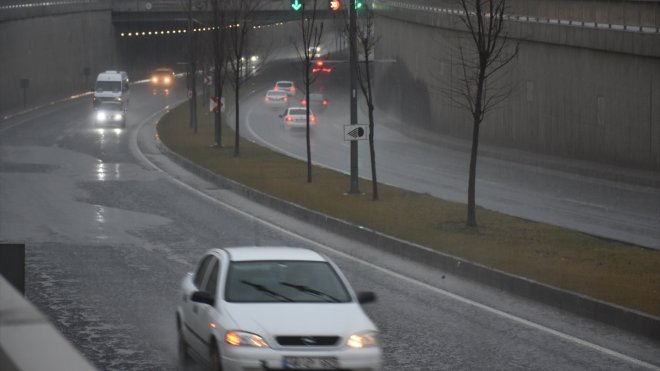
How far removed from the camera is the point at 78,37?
8938cm

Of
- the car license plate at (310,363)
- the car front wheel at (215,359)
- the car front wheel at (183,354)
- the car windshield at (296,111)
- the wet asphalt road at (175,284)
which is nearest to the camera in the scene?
the car license plate at (310,363)

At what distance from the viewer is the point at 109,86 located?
69.9 metres

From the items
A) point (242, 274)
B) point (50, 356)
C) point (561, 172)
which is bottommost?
point (561, 172)

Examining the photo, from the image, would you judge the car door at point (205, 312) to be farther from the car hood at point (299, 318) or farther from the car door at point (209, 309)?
the car hood at point (299, 318)

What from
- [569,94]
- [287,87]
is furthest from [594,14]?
[287,87]

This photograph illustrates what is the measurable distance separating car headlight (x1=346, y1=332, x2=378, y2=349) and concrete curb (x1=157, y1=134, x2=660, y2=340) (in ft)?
16.8

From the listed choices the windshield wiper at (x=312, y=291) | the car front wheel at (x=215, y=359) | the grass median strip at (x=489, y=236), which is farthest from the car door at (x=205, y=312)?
the grass median strip at (x=489, y=236)

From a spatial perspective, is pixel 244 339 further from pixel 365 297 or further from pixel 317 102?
pixel 317 102

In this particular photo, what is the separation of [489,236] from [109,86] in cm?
4955

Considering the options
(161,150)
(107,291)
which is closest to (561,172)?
(161,150)

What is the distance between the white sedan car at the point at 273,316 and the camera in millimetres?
9852

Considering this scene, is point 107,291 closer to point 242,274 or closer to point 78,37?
point 242,274

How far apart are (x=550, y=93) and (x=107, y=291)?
102 feet

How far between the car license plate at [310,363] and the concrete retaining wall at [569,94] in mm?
30218
